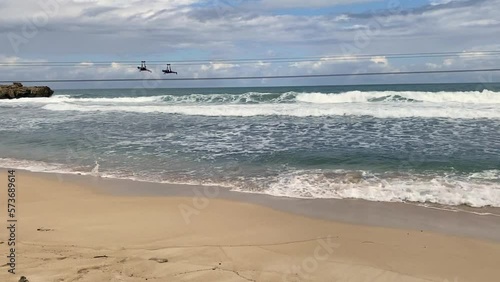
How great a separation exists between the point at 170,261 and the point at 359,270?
2.25 metres

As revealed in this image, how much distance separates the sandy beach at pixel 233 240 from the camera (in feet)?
15.7

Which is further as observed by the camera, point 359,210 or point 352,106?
point 352,106

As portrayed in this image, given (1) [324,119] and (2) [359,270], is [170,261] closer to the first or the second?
(2) [359,270]

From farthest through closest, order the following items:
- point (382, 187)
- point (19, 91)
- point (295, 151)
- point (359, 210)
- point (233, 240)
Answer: point (19, 91)
point (295, 151)
point (382, 187)
point (359, 210)
point (233, 240)

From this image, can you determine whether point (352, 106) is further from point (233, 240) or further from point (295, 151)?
point (233, 240)

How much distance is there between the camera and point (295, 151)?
12336 millimetres

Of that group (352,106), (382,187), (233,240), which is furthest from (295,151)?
(352,106)

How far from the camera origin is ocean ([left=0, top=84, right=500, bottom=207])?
8836 mm

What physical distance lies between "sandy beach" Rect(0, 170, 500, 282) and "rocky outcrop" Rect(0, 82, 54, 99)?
41.4m

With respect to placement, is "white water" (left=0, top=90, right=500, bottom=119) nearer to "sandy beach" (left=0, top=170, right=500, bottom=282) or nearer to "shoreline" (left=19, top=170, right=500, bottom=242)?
"shoreline" (left=19, top=170, right=500, bottom=242)

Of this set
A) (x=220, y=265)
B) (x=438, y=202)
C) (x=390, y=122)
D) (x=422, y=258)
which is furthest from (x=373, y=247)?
(x=390, y=122)

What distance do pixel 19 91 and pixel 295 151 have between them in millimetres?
42100

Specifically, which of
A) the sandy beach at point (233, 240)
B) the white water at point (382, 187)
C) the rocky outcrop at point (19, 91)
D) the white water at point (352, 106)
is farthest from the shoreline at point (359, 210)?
the rocky outcrop at point (19, 91)

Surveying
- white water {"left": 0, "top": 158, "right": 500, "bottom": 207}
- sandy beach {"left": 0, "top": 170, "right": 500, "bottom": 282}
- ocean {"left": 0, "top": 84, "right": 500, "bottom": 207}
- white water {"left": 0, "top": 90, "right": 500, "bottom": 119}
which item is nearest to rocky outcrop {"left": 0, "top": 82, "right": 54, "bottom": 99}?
white water {"left": 0, "top": 90, "right": 500, "bottom": 119}
